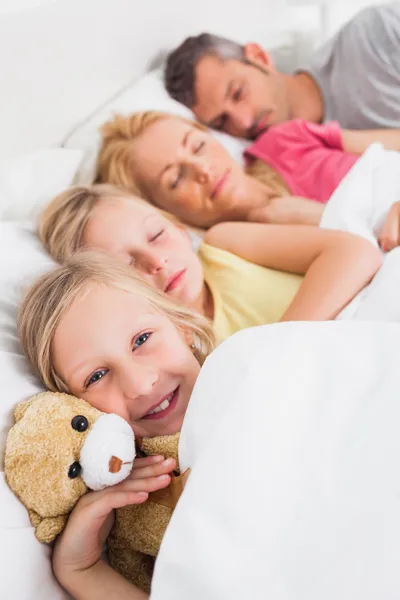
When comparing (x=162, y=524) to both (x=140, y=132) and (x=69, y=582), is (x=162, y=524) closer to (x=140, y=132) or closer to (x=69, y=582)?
(x=69, y=582)

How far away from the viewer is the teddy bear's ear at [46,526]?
0.67 meters

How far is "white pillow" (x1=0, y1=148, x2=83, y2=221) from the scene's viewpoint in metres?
1.20

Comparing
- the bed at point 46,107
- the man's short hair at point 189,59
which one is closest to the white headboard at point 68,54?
the bed at point 46,107

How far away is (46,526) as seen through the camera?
67 centimetres

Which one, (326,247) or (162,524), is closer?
(162,524)

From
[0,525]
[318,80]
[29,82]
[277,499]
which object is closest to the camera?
[277,499]

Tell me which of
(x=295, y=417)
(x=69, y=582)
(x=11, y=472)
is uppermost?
(x=295, y=417)

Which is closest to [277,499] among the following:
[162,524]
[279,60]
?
[162,524]

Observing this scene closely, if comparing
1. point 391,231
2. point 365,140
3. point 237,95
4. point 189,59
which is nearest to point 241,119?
point 237,95

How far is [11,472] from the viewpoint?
67 centimetres

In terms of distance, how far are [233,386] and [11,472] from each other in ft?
0.89

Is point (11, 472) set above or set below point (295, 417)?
below

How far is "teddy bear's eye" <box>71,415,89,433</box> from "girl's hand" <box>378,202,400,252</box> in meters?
0.62

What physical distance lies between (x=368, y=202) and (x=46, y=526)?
795mm
